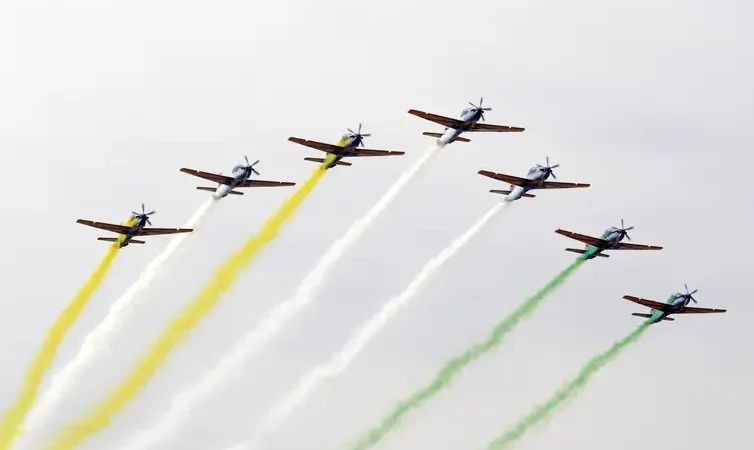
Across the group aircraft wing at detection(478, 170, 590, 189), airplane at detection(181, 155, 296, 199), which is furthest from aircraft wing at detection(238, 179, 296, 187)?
aircraft wing at detection(478, 170, 590, 189)

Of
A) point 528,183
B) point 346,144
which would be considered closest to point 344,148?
point 346,144

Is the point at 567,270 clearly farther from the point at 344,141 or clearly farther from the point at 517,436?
the point at 344,141

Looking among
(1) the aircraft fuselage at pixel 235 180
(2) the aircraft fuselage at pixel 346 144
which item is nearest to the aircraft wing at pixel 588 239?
(2) the aircraft fuselage at pixel 346 144

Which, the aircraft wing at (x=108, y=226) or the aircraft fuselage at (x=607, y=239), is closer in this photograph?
the aircraft wing at (x=108, y=226)

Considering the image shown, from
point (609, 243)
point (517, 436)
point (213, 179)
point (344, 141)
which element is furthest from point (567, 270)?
point (213, 179)

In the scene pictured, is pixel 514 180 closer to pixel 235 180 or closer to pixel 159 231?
pixel 235 180

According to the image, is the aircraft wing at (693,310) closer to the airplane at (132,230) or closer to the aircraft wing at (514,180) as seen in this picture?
the aircraft wing at (514,180)

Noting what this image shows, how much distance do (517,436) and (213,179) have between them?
39062 mm

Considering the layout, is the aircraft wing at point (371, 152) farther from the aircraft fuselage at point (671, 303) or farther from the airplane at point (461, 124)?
the aircraft fuselage at point (671, 303)

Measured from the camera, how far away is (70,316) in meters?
127

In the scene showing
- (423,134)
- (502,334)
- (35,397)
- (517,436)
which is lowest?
(517,436)

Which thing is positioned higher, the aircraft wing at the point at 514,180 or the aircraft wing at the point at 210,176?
the aircraft wing at the point at 210,176

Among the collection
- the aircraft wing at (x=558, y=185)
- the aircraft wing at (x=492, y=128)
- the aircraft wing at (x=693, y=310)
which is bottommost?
the aircraft wing at (x=693, y=310)

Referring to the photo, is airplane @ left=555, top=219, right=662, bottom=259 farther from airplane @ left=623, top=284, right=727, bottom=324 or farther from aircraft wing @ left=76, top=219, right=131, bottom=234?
aircraft wing @ left=76, top=219, right=131, bottom=234
